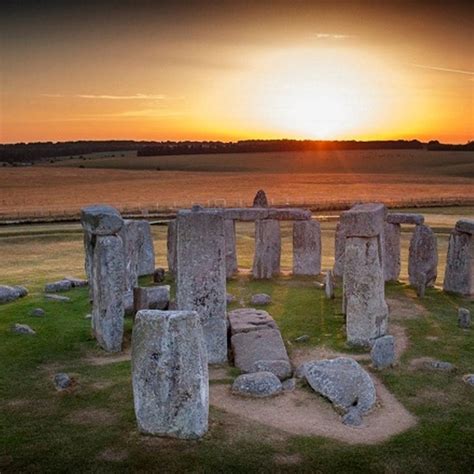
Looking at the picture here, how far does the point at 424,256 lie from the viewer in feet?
80.7

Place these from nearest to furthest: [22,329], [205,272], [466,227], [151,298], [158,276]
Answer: [205,272] → [22,329] → [151,298] → [466,227] → [158,276]

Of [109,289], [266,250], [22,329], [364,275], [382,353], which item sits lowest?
[22,329]

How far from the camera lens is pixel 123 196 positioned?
7325 centimetres

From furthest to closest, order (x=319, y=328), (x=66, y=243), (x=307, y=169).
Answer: (x=307, y=169) < (x=66, y=243) < (x=319, y=328)

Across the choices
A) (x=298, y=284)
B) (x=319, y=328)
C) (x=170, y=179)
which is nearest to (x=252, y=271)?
(x=298, y=284)

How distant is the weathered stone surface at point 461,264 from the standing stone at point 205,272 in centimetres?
1093

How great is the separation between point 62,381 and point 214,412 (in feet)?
12.2

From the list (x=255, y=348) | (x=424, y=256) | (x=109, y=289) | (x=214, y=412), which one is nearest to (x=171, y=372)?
(x=214, y=412)

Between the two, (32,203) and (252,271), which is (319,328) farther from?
(32,203)

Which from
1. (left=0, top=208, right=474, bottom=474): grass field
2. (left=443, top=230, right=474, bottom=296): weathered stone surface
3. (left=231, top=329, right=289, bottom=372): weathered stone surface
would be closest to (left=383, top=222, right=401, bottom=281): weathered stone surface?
(left=443, top=230, right=474, bottom=296): weathered stone surface

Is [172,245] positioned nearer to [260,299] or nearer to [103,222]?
[260,299]

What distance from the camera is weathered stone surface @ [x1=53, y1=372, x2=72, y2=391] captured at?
14195 millimetres

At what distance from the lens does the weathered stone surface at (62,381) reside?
1420cm

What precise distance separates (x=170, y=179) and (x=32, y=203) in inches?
1413
